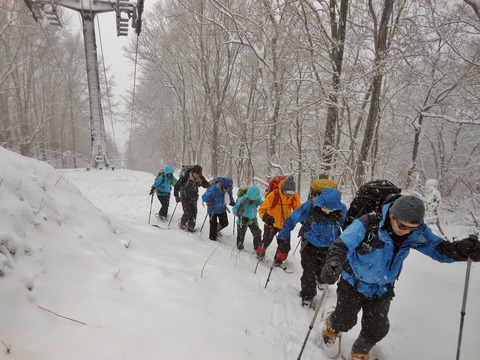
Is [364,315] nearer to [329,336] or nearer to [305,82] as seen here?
[329,336]

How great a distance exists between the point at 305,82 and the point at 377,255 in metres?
15.7

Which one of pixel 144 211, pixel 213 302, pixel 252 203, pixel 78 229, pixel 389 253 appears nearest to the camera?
pixel 389 253

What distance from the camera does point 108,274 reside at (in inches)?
116

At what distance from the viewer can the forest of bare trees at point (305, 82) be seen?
8.66 m

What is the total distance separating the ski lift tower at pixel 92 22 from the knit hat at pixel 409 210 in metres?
13.6

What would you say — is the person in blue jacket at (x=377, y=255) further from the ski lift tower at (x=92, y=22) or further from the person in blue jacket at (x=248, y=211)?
the ski lift tower at (x=92, y=22)

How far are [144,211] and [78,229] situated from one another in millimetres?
6331

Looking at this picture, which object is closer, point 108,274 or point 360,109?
point 108,274

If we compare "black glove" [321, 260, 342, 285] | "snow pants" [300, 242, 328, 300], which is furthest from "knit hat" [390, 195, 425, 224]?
"snow pants" [300, 242, 328, 300]

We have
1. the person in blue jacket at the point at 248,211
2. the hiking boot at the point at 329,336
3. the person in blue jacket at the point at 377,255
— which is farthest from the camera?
the person in blue jacket at the point at 248,211

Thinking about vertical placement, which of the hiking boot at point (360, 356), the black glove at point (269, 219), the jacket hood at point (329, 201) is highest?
the jacket hood at point (329, 201)

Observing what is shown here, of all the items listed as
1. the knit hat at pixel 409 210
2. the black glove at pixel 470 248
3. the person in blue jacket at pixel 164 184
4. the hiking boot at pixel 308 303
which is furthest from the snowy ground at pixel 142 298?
the person in blue jacket at pixel 164 184

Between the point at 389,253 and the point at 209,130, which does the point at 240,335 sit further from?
the point at 209,130

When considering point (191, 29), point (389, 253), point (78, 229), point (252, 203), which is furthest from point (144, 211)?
point (191, 29)
